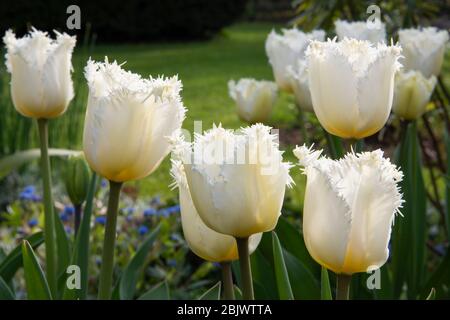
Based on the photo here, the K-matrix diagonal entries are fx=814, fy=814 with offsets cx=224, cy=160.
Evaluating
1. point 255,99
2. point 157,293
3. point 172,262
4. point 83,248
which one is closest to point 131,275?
point 157,293

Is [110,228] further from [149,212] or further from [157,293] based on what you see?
[149,212]

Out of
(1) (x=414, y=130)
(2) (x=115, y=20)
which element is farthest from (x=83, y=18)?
(1) (x=414, y=130)

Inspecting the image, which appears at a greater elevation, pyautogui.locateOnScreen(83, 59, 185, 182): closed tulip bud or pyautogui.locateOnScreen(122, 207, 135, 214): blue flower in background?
pyautogui.locateOnScreen(83, 59, 185, 182): closed tulip bud

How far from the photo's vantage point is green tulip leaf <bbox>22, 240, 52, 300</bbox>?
130 cm

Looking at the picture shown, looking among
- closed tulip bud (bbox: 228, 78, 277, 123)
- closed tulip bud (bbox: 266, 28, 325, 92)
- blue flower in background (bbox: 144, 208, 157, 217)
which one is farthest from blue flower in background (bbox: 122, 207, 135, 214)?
closed tulip bud (bbox: 266, 28, 325, 92)

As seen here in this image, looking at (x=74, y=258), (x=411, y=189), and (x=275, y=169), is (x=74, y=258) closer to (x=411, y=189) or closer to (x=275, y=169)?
(x=275, y=169)

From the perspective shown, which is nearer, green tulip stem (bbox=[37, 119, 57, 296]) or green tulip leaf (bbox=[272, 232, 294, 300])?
green tulip leaf (bbox=[272, 232, 294, 300])

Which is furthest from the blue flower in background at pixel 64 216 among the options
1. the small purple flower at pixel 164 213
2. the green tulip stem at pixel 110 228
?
the green tulip stem at pixel 110 228

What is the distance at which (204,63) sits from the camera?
32.8 ft

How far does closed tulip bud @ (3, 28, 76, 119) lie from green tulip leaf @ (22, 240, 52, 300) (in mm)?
254

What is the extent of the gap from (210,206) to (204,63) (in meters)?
9.13

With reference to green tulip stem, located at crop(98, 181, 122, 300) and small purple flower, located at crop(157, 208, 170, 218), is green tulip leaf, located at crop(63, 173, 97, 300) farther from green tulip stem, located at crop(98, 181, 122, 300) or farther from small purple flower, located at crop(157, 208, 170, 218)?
small purple flower, located at crop(157, 208, 170, 218)

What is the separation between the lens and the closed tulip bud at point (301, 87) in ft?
5.96

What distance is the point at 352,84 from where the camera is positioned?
1181mm
